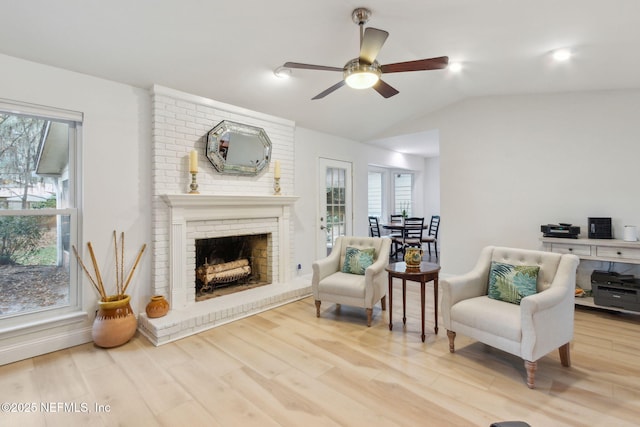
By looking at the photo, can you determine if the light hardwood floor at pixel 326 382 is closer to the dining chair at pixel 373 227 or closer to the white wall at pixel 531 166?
the white wall at pixel 531 166

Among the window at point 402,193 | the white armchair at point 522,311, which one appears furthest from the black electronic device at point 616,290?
the window at point 402,193

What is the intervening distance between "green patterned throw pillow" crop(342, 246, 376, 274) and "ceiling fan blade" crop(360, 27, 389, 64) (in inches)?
79.4

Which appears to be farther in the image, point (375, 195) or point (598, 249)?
point (375, 195)

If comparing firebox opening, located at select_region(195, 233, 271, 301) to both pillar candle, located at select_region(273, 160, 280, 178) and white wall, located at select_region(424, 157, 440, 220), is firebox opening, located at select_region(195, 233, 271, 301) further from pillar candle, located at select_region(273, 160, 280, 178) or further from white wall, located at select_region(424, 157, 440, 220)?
white wall, located at select_region(424, 157, 440, 220)

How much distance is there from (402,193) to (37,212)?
728 centimetres

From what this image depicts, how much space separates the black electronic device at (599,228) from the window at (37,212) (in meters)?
5.47

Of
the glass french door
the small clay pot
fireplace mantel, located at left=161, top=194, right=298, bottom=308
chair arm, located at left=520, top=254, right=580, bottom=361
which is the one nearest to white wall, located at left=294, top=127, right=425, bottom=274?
the glass french door

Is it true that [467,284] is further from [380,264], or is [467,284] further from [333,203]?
[333,203]

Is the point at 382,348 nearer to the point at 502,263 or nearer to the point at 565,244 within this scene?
the point at 502,263

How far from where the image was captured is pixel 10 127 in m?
2.65

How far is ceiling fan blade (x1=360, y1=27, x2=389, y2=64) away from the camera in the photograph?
1972 millimetres

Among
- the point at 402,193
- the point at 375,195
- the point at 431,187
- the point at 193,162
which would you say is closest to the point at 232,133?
the point at 193,162

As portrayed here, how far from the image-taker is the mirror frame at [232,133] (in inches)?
140

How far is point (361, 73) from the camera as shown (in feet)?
7.66
